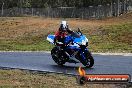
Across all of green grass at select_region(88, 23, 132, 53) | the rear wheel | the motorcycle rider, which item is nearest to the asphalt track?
the rear wheel

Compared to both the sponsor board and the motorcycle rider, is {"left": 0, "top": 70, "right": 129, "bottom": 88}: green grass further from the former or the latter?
the motorcycle rider

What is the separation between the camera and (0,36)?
40.8 meters

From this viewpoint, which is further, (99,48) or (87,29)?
(87,29)

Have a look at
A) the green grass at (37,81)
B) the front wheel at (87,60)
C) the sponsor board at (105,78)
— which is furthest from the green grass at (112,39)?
the sponsor board at (105,78)

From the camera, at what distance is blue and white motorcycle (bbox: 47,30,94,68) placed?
58.3 feet

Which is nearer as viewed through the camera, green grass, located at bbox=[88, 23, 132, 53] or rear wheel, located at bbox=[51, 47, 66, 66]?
rear wheel, located at bbox=[51, 47, 66, 66]

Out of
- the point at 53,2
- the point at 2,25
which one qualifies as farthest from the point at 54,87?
the point at 53,2

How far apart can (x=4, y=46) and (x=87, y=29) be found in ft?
33.3

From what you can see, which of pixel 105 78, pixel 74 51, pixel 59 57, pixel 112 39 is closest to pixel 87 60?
pixel 74 51

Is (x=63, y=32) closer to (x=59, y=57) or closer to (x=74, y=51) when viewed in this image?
(x=74, y=51)

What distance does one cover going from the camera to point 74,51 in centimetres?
1825

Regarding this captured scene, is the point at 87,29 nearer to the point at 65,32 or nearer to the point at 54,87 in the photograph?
the point at 65,32

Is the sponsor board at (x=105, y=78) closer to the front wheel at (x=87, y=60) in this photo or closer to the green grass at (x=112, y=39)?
the front wheel at (x=87, y=60)

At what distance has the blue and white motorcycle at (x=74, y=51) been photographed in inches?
700
